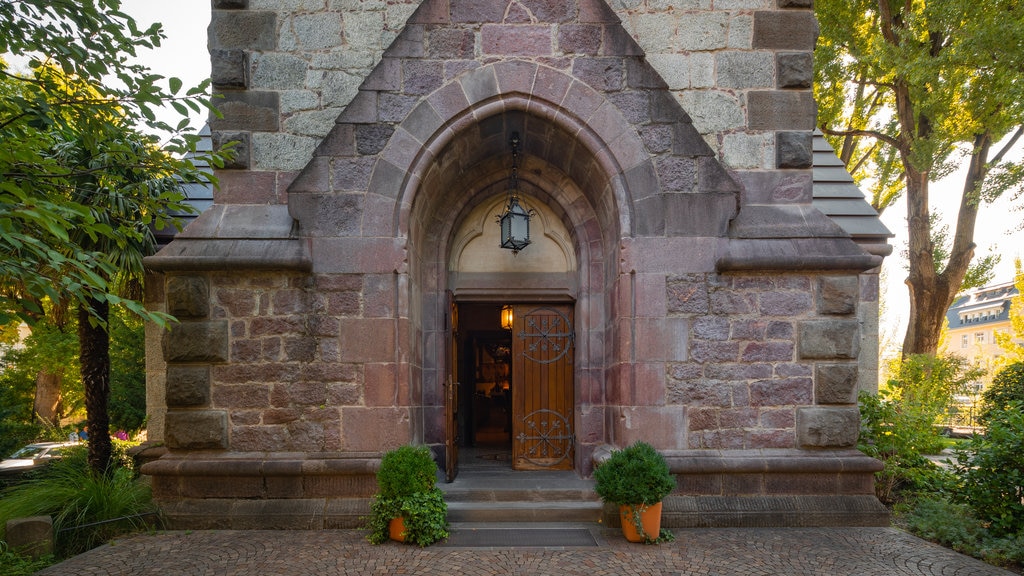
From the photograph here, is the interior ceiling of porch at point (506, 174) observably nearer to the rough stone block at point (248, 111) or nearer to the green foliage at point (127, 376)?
the rough stone block at point (248, 111)

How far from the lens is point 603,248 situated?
6996 millimetres

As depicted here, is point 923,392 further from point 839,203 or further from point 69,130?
point 69,130

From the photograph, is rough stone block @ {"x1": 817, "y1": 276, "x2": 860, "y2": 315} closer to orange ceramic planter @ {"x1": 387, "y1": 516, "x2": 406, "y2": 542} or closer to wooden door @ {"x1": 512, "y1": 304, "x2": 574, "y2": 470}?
wooden door @ {"x1": 512, "y1": 304, "x2": 574, "y2": 470}

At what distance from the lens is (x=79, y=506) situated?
534 cm

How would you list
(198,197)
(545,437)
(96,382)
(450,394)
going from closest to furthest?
(450,394) < (545,437) < (198,197) < (96,382)

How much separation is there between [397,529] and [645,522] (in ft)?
7.65

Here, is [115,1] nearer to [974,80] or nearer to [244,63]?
[244,63]

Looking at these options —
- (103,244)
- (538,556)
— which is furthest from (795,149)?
(103,244)

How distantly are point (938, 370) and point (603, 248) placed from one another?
9275 millimetres

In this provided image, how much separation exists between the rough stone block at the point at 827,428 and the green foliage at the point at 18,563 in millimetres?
7177

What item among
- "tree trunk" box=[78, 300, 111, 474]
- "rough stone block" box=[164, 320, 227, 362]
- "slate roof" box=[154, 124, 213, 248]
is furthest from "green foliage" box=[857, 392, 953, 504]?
"tree trunk" box=[78, 300, 111, 474]

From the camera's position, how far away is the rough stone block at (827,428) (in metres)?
5.77

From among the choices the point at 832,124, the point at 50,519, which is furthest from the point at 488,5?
the point at 832,124

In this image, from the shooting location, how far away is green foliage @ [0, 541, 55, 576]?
14.4 ft
